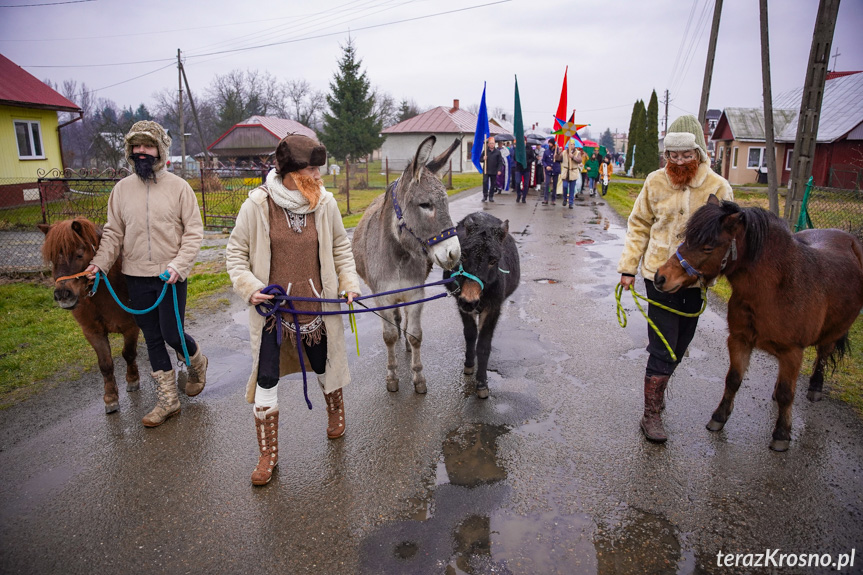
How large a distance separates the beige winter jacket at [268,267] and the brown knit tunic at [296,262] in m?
0.05

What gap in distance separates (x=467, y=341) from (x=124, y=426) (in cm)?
309

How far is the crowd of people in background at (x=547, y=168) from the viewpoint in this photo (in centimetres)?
1698

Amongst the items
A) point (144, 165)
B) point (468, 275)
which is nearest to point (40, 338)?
point (144, 165)

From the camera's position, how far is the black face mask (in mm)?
3797

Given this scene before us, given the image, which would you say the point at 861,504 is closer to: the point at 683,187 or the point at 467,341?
the point at 683,187

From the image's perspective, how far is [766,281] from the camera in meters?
3.36

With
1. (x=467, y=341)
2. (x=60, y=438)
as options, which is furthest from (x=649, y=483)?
(x=60, y=438)

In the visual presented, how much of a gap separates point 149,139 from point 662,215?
13.3ft

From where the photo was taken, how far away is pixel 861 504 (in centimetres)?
301

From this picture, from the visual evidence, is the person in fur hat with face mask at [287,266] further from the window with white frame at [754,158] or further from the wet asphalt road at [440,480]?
the window with white frame at [754,158]

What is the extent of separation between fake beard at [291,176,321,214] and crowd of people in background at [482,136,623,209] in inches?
558

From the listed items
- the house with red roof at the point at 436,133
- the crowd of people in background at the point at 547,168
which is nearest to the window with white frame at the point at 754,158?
the crowd of people in background at the point at 547,168

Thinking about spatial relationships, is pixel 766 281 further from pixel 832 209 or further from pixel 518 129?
pixel 518 129

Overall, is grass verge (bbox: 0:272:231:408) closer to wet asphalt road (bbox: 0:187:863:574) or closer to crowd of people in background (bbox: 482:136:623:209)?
wet asphalt road (bbox: 0:187:863:574)
